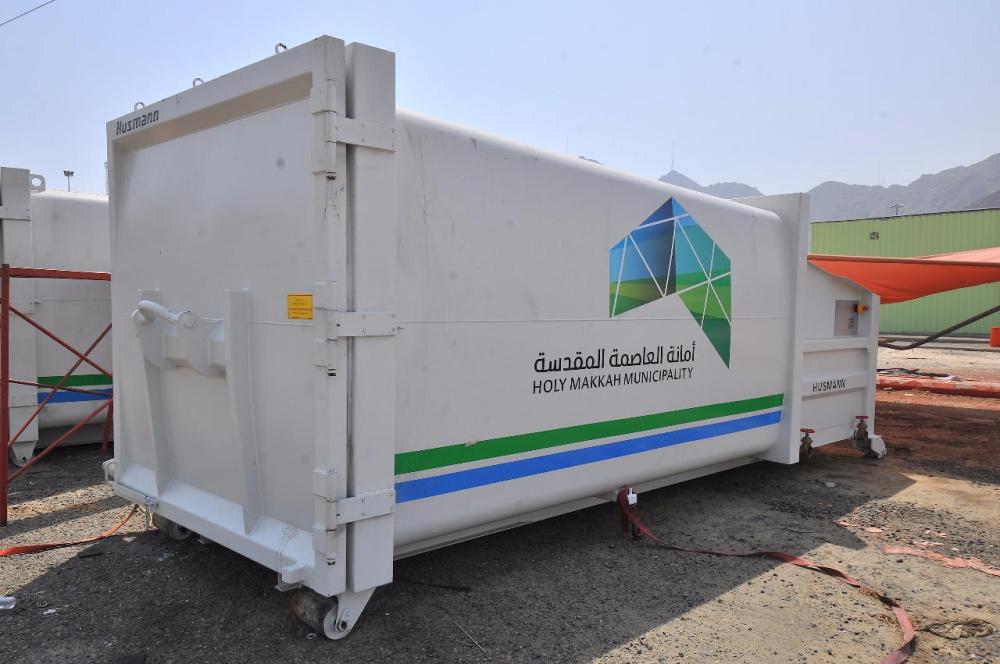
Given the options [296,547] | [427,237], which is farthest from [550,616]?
[427,237]

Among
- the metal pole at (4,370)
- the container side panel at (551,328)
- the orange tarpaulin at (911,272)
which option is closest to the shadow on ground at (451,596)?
the metal pole at (4,370)

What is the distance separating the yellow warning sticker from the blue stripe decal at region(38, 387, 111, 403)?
4.72 meters

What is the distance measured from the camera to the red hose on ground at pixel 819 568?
3167mm

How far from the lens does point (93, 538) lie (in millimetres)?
4352

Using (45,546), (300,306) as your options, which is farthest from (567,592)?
(45,546)

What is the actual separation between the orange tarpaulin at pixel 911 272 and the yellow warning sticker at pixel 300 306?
16.1ft

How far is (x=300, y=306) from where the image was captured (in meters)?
2.99

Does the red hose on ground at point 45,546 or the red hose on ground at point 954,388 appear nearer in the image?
the red hose on ground at point 45,546

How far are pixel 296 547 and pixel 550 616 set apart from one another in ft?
4.10

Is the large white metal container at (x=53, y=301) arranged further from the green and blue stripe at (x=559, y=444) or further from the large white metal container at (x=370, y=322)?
the green and blue stripe at (x=559, y=444)

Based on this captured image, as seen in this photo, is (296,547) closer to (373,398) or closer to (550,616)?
(373,398)

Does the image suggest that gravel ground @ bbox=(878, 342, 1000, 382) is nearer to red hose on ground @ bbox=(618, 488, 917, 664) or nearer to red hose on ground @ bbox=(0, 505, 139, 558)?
red hose on ground @ bbox=(618, 488, 917, 664)

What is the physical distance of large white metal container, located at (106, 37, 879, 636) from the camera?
9.43 feet

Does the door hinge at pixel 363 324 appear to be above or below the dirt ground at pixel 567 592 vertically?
above
